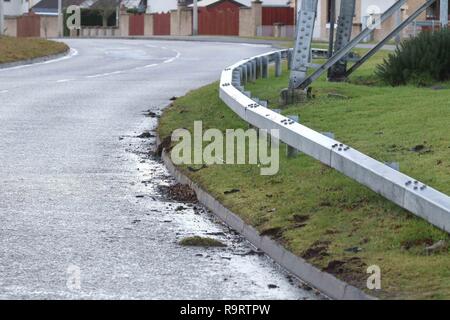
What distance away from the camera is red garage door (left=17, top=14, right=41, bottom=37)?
9294 cm

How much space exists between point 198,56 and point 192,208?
2912 cm

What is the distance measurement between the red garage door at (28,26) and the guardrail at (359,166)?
80502mm

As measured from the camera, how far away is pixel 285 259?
8.36 metres

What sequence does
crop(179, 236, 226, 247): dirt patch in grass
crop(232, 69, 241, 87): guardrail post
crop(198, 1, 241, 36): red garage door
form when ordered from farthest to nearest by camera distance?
crop(198, 1, 241, 36): red garage door, crop(232, 69, 241, 87): guardrail post, crop(179, 236, 226, 247): dirt patch in grass

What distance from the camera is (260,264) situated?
8.45m

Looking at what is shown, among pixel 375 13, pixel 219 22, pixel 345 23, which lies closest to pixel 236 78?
pixel 345 23

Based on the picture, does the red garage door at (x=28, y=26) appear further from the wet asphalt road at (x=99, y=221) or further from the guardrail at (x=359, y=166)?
the guardrail at (x=359, y=166)

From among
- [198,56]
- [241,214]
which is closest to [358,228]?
[241,214]

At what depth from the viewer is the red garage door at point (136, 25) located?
92938mm

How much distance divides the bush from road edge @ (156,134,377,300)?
27.3ft

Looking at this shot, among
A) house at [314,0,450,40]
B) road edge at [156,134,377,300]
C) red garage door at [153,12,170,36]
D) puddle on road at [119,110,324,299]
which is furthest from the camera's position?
red garage door at [153,12,170,36]

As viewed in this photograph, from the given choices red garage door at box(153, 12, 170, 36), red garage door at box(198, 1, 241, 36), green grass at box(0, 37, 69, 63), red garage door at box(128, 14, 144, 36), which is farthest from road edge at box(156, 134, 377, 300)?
red garage door at box(128, 14, 144, 36)

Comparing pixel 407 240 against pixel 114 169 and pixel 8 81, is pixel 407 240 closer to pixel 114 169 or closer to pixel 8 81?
pixel 114 169

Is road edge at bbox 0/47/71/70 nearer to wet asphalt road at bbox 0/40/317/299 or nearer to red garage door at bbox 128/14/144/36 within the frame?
wet asphalt road at bbox 0/40/317/299
